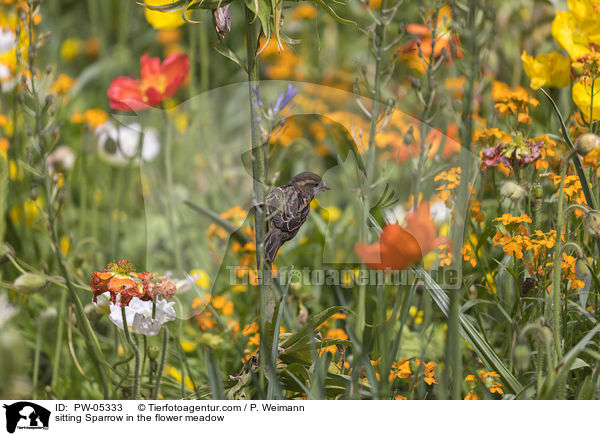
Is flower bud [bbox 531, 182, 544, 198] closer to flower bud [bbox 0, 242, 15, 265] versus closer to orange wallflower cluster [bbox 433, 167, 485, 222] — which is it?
orange wallflower cluster [bbox 433, 167, 485, 222]

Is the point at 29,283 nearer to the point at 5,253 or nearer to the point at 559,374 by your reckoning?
the point at 5,253

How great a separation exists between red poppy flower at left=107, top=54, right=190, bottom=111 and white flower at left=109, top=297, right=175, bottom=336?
262 mm

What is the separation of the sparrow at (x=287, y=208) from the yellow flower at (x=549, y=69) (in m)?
0.34

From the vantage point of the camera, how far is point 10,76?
1.16 meters

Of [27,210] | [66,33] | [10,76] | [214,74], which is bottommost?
[27,210]

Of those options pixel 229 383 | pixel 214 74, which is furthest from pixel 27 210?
pixel 229 383

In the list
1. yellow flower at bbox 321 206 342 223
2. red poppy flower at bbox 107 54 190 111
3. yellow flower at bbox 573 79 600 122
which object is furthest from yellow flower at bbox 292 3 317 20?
yellow flower at bbox 573 79 600 122

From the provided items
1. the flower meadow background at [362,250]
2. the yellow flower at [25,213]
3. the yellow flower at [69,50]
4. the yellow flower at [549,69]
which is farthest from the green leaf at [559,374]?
the yellow flower at [69,50]

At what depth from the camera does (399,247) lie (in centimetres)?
67

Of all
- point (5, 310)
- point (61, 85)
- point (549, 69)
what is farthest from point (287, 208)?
point (61, 85)

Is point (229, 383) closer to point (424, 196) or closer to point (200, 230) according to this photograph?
point (424, 196)

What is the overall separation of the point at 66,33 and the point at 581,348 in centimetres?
171

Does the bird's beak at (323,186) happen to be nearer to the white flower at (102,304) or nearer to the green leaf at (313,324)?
the green leaf at (313,324)
